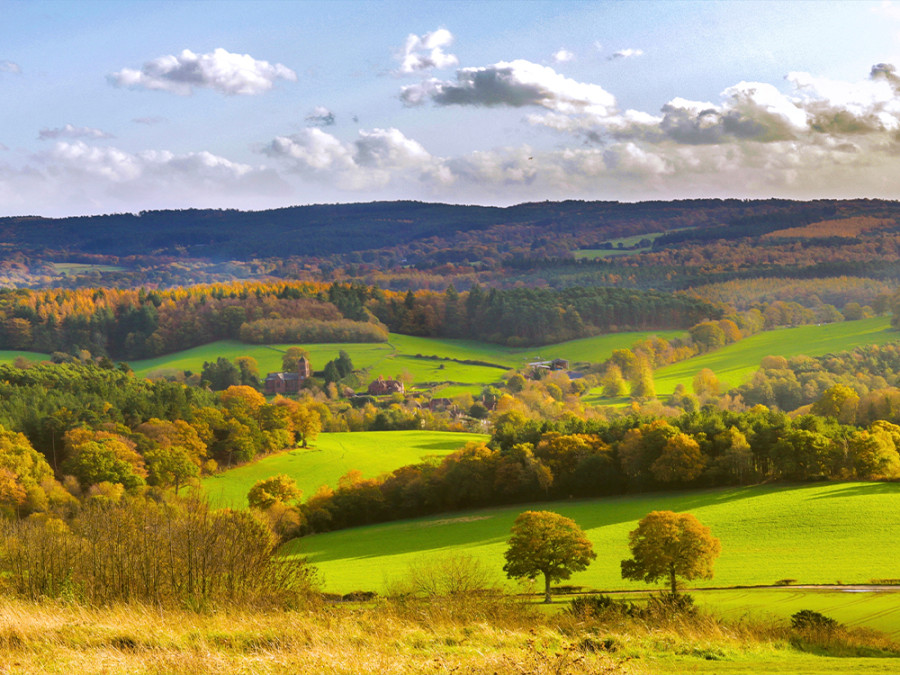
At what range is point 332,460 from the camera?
245 feet

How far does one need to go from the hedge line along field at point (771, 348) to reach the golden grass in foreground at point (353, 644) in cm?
9901

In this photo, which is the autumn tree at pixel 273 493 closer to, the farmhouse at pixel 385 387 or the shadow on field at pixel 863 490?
the shadow on field at pixel 863 490

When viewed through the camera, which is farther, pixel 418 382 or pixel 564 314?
pixel 564 314

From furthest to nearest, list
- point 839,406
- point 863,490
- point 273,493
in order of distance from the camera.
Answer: point 839,406
point 273,493
point 863,490

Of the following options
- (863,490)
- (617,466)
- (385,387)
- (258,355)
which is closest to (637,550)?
(863,490)

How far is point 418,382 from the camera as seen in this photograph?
122m

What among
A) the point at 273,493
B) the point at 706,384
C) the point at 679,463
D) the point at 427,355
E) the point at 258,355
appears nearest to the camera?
the point at 679,463

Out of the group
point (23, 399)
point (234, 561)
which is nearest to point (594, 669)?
point (234, 561)

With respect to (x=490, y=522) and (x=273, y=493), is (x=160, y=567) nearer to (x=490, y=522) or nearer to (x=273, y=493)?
(x=490, y=522)

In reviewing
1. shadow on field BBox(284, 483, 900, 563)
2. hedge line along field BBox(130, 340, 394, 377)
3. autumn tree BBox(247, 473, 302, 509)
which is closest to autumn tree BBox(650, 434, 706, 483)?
shadow on field BBox(284, 483, 900, 563)

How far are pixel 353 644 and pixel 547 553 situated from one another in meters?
25.5

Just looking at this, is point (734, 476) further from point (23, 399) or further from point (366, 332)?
point (366, 332)

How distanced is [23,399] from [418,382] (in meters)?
56.2

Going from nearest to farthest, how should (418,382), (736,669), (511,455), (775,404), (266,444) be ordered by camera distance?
(736,669), (511,455), (266,444), (775,404), (418,382)
